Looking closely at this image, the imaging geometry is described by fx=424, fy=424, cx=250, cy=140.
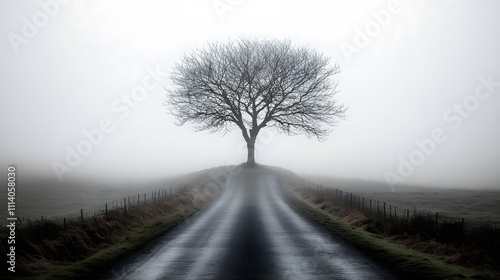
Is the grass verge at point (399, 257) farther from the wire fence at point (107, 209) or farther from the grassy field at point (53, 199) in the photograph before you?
the grassy field at point (53, 199)

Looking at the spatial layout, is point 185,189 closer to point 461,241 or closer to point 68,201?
point 68,201

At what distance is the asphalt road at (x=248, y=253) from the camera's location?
1215 centimetres

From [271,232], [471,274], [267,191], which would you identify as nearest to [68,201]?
[267,191]

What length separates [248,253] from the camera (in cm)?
1488

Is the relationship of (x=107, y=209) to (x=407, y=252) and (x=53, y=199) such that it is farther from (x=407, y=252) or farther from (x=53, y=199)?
(x=407, y=252)

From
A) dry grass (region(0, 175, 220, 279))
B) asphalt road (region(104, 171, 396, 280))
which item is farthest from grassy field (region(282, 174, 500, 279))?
dry grass (region(0, 175, 220, 279))

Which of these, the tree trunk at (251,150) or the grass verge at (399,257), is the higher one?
the tree trunk at (251,150)

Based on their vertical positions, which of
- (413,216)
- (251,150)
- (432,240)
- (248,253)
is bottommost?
(248,253)

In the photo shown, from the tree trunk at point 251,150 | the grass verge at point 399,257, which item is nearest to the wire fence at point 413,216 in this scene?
the grass verge at point 399,257

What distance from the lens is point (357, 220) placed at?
22.1 metres

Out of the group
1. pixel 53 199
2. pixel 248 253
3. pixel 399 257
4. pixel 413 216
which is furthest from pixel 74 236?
pixel 53 199

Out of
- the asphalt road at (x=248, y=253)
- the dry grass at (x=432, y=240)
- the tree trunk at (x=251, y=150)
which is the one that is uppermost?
the tree trunk at (x=251, y=150)

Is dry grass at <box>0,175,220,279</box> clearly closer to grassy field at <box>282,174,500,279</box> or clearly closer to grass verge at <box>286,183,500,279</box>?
grass verge at <box>286,183,500,279</box>

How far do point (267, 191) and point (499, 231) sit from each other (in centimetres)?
→ 2697
